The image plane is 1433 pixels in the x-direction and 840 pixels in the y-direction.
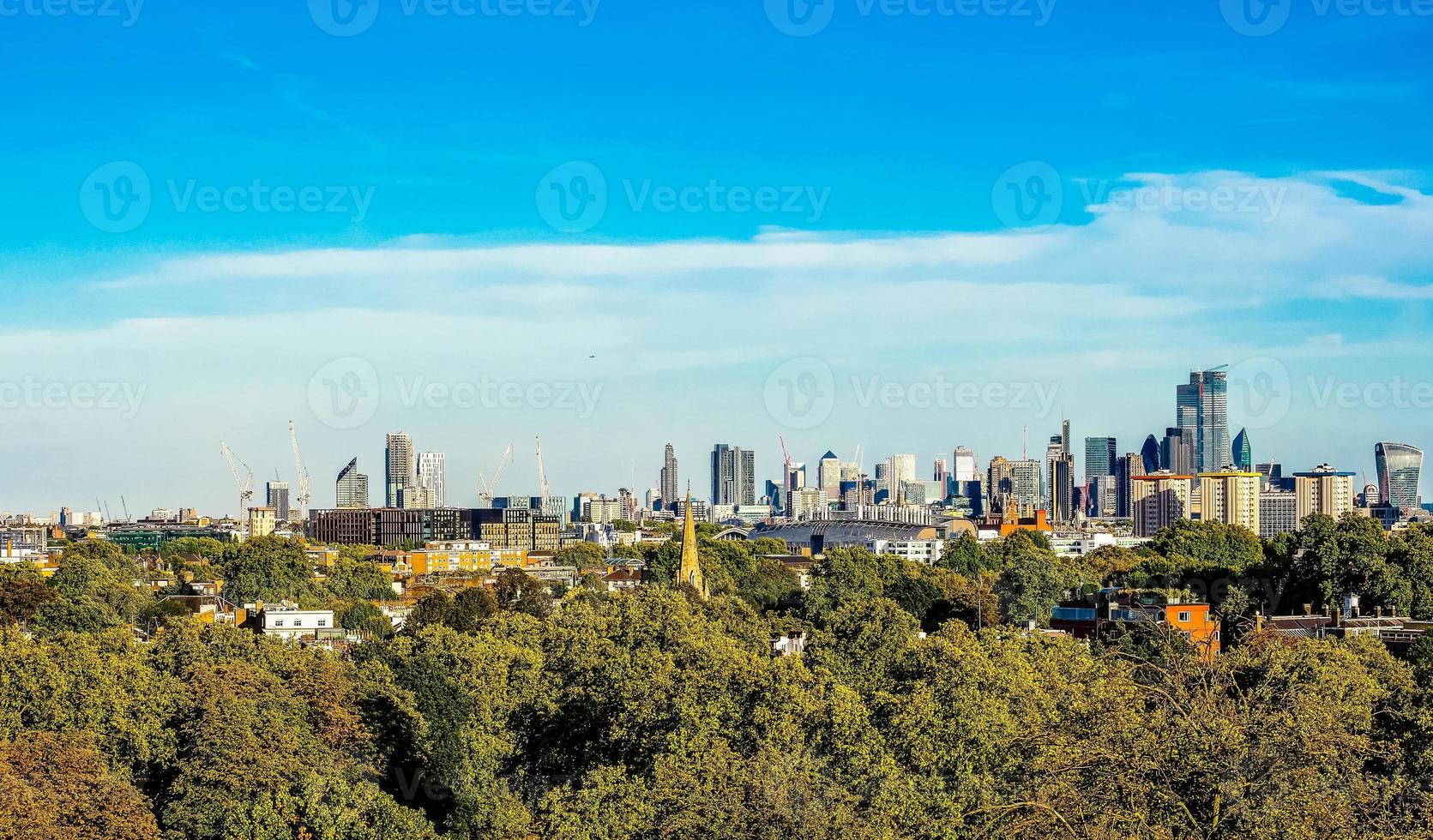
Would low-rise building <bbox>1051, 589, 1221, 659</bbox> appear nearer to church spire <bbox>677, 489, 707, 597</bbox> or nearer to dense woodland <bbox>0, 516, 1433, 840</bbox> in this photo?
dense woodland <bbox>0, 516, 1433, 840</bbox>

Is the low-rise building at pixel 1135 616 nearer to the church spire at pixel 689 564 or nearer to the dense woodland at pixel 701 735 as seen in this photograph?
the dense woodland at pixel 701 735

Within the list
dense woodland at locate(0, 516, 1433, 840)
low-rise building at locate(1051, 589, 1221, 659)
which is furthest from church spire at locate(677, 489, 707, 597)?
dense woodland at locate(0, 516, 1433, 840)

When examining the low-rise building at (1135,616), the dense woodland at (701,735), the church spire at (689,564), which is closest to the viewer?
the dense woodland at (701,735)

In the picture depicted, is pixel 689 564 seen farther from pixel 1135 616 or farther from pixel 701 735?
pixel 701 735

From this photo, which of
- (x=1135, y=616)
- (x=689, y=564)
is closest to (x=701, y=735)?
(x=1135, y=616)

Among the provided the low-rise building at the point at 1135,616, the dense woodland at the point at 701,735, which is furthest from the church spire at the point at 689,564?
the dense woodland at the point at 701,735

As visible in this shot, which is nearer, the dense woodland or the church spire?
the dense woodland

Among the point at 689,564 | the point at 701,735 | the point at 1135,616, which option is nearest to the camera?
the point at 701,735

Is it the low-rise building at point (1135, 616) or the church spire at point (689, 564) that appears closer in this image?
the low-rise building at point (1135, 616)

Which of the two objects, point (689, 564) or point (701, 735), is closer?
point (701, 735)
